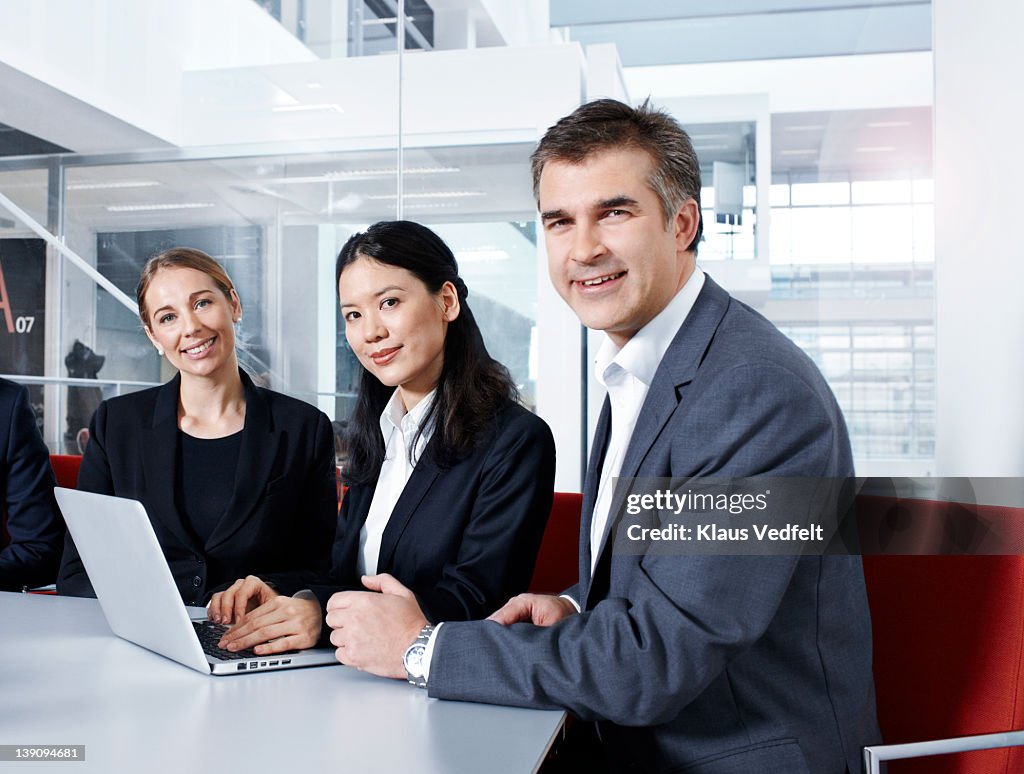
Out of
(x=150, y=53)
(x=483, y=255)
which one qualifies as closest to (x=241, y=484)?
Answer: (x=483, y=255)

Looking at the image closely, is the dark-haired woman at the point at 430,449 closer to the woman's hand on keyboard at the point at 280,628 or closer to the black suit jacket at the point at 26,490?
the woman's hand on keyboard at the point at 280,628

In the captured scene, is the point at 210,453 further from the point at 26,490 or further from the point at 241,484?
the point at 26,490

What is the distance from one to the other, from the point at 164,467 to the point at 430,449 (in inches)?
30.4

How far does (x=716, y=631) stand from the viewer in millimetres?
1205

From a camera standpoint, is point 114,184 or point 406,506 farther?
point 114,184

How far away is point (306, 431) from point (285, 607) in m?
1.05

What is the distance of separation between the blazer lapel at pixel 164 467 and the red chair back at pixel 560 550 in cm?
85

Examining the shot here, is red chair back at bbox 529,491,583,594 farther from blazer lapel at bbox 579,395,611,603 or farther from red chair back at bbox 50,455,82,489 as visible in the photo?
red chair back at bbox 50,455,82,489

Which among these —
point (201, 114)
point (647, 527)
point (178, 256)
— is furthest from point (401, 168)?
point (647, 527)

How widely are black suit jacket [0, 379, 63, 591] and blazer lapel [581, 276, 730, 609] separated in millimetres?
1739

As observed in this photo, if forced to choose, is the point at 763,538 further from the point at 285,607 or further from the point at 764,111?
the point at 764,111

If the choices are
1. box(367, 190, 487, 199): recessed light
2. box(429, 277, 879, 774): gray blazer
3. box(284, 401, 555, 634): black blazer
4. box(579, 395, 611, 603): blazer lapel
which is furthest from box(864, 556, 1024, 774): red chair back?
box(367, 190, 487, 199): recessed light

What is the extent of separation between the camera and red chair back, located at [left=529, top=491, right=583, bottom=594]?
2.39 metres

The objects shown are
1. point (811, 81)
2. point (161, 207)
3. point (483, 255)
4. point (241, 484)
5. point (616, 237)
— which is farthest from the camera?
point (161, 207)
